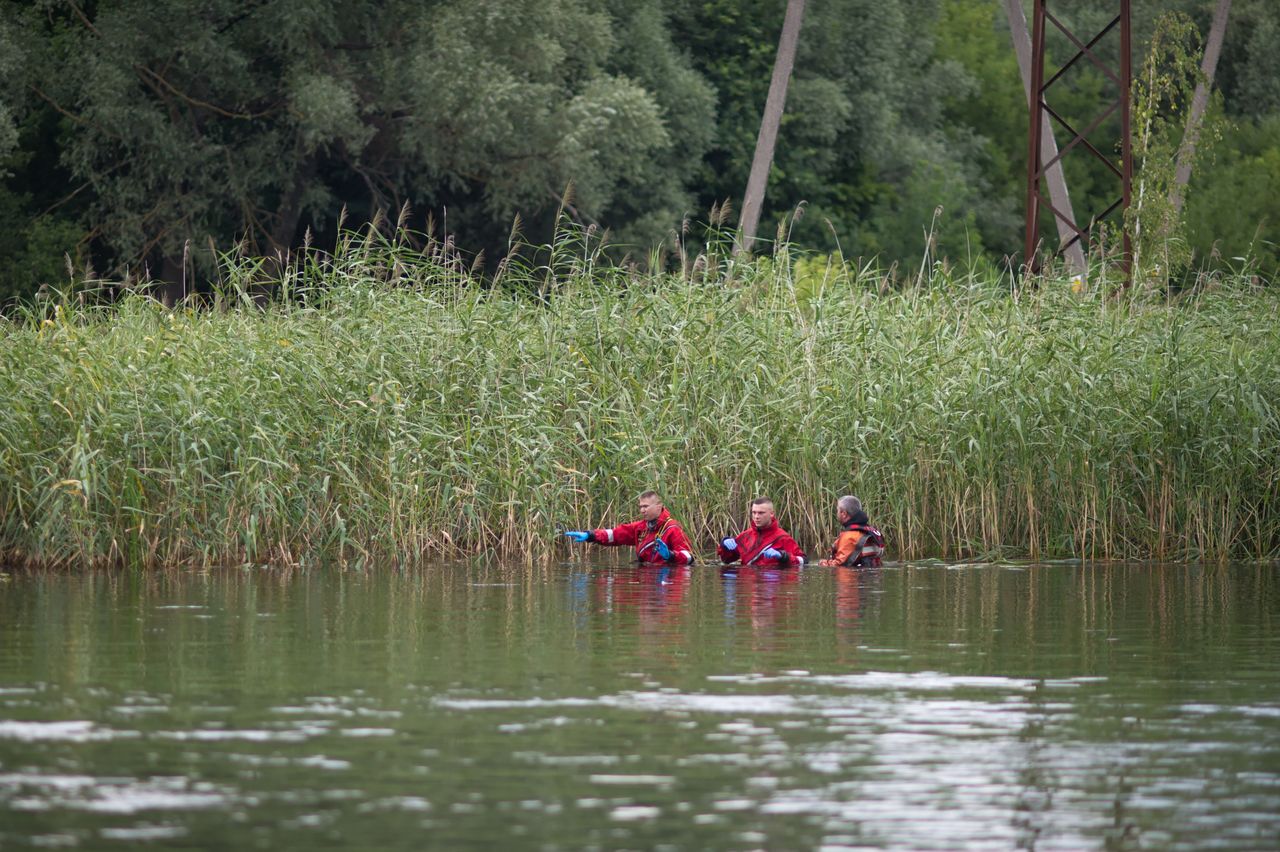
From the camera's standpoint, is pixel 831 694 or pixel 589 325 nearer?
pixel 831 694

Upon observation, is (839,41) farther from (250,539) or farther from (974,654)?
(974,654)

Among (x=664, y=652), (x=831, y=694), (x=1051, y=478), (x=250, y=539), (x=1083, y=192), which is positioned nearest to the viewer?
(x=831, y=694)

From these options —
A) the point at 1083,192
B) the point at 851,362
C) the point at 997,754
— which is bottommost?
the point at 997,754

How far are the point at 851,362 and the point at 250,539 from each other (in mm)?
5405

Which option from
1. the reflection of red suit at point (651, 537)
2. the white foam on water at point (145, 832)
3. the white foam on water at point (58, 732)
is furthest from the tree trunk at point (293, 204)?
the white foam on water at point (145, 832)

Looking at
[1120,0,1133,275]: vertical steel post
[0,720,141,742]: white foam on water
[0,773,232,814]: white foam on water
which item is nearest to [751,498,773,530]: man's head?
[0,720,141,742]: white foam on water

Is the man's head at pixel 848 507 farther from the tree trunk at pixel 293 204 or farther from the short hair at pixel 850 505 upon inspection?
the tree trunk at pixel 293 204

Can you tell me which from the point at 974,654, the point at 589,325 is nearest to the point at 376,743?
the point at 974,654

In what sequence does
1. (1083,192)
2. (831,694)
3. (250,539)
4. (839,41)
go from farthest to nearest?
(1083,192) → (839,41) → (250,539) → (831,694)

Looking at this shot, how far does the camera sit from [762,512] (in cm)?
1573

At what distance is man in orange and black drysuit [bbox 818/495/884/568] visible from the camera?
15742 mm

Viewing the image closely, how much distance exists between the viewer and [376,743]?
809 centimetres

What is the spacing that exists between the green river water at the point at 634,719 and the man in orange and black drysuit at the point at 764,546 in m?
1.34

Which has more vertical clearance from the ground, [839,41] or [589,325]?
[839,41]
